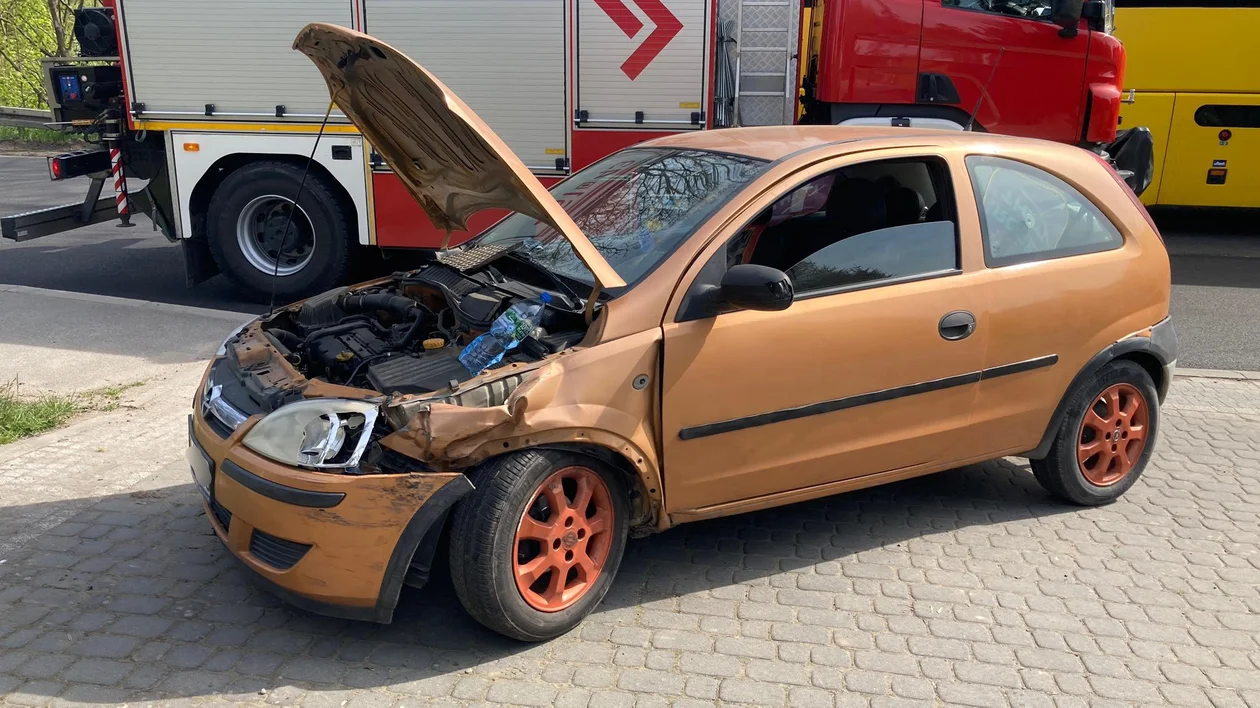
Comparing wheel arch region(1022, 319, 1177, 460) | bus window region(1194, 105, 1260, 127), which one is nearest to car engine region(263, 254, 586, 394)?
wheel arch region(1022, 319, 1177, 460)

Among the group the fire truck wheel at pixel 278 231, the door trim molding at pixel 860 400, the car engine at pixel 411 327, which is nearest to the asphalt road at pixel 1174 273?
the fire truck wheel at pixel 278 231

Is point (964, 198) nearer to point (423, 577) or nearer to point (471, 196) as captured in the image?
point (471, 196)

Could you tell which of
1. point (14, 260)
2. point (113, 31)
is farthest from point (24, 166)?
point (113, 31)

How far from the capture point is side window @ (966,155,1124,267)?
13.4 feet

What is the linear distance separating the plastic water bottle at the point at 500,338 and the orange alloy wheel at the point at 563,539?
1.56 feet

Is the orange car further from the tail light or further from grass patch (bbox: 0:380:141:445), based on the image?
the tail light

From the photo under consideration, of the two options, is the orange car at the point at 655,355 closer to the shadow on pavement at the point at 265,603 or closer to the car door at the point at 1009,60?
the shadow on pavement at the point at 265,603

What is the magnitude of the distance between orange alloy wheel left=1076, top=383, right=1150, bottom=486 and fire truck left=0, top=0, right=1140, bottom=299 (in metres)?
3.70

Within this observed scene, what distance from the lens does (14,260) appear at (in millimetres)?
9812

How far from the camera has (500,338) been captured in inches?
138

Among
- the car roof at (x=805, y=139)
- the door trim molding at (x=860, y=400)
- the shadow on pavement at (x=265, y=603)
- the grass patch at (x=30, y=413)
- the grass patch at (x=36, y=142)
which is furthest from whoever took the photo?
the grass patch at (x=36, y=142)

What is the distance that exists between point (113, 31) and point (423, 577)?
24.9ft

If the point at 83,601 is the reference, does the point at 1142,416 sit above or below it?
above

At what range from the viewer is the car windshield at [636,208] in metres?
3.68
